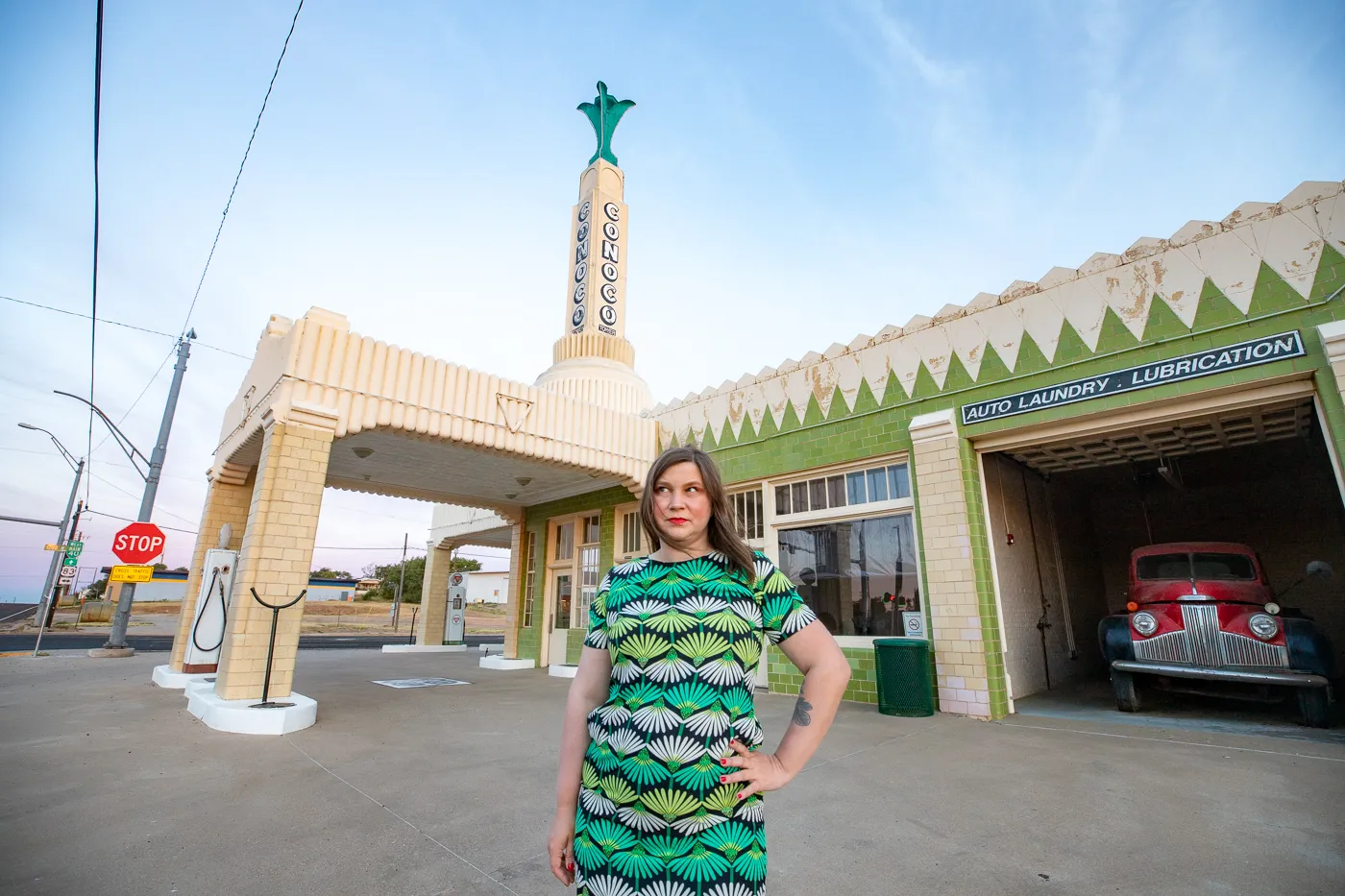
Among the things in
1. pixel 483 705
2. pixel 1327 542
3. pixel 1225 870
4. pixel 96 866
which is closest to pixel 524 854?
pixel 96 866

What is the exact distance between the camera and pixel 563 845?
1.48m

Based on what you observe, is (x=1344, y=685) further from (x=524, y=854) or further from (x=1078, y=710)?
(x=524, y=854)

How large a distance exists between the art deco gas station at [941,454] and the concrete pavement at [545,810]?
1.31 m

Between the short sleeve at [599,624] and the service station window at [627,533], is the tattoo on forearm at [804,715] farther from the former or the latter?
the service station window at [627,533]

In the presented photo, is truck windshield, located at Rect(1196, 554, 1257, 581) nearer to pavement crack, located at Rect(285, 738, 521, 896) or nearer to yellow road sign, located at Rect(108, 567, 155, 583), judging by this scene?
pavement crack, located at Rect(285, 738, 521, 896)

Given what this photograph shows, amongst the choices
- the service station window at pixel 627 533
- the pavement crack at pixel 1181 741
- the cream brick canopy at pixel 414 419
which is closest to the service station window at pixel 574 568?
the service station window at pixel 627 533

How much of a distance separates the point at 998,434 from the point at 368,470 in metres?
10.5

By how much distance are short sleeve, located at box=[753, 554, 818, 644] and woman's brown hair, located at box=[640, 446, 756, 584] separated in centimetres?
4

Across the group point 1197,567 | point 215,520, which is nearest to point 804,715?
point 1197,567

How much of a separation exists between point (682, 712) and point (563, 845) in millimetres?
469

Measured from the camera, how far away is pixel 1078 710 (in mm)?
7305

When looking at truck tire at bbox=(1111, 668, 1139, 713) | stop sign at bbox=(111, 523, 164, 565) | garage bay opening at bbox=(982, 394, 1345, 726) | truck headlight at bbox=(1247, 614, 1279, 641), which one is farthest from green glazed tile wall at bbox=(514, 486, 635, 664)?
truck headlight at bbox=(1247, 614, 1279, 641)

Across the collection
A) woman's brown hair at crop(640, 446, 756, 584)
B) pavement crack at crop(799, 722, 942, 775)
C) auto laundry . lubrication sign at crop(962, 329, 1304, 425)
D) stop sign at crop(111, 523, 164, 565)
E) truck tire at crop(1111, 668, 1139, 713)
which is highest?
auto laundry . lubrication sign at crop(962, 329, 1304, 425)

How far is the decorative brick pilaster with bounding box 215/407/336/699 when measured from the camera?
664cm
